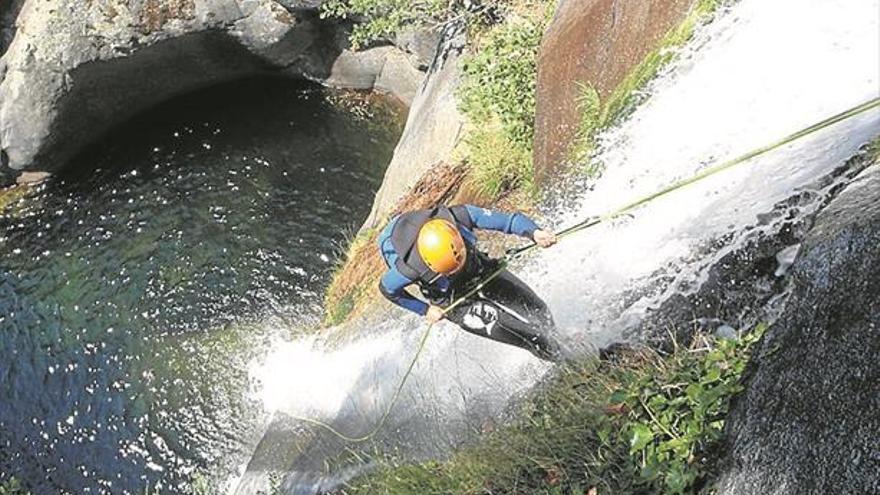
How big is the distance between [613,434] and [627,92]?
350 cm

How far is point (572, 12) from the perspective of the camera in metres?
8.80

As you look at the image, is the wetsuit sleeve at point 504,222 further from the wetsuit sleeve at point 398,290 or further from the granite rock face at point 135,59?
the granite rock face at point 135,59

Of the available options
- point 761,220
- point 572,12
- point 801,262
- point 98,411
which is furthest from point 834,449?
point 98,411

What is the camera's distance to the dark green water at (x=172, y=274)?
477 inches

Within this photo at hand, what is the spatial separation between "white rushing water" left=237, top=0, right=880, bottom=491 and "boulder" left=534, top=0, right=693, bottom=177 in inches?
16.9

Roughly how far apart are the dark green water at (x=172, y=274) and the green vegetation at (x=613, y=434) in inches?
236

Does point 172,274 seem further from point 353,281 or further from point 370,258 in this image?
point 370,258

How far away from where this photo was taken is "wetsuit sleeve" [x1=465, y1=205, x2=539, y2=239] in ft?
22.7

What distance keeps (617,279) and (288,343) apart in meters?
6.44

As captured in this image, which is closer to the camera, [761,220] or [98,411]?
[761,220]

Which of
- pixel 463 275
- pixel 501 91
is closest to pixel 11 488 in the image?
pixel 463 275

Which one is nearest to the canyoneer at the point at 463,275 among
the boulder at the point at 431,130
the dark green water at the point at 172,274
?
the boulder at the point at 431,130

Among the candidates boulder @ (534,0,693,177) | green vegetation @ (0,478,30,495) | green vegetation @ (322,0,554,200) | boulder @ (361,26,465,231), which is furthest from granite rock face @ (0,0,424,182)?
boulder @ (534,0,693,177)

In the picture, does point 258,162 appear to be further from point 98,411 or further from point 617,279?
point 617,279
